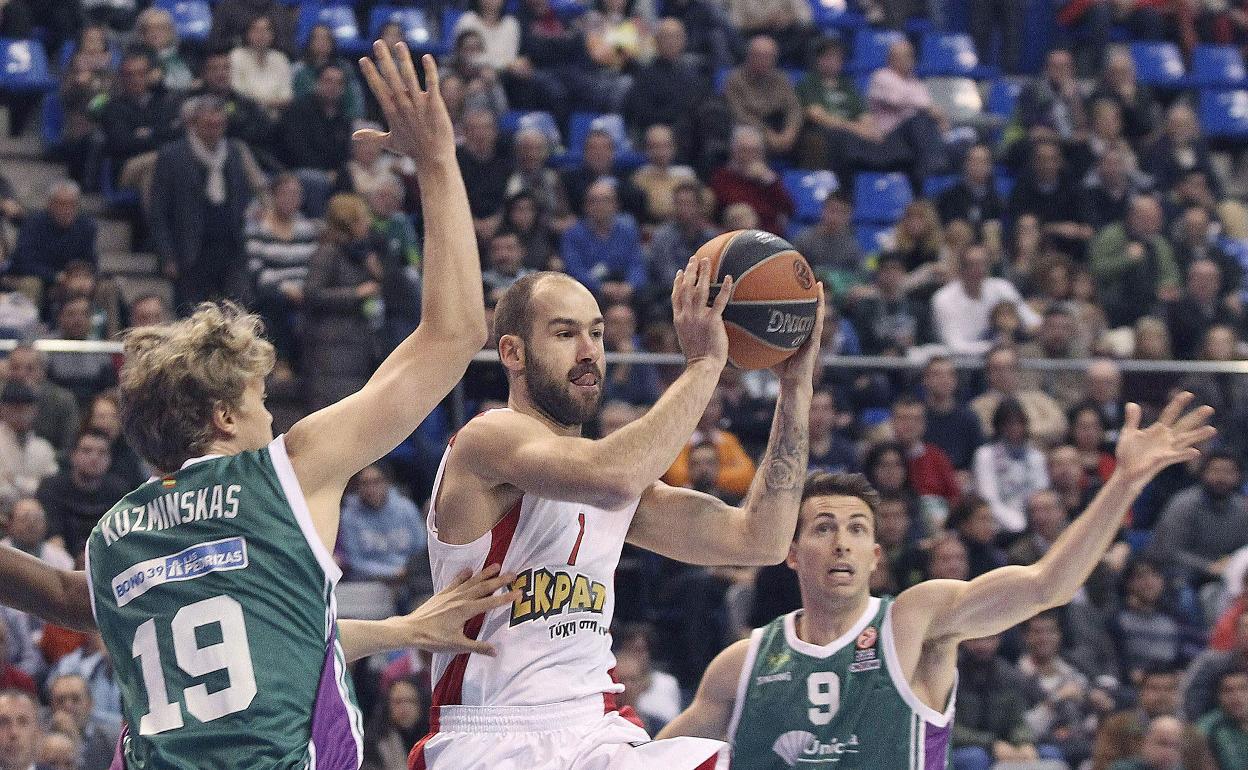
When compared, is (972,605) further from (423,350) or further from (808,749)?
(423,350)

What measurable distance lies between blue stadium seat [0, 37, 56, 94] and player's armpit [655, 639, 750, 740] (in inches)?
344

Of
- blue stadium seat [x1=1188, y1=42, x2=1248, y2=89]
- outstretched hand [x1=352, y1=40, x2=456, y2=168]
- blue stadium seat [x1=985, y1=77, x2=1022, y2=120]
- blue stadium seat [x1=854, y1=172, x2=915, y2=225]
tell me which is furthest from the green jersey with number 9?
blue stadium seat [x1=1188, y1=42, x2=1248, y2=89]

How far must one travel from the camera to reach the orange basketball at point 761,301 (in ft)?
16.6

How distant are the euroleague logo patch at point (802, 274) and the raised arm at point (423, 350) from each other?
1463 millimetres

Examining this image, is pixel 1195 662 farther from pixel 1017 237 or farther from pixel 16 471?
pixel 16 471

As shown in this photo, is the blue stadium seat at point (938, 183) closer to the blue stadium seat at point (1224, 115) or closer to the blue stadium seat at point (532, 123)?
the blue stadium seat at point (1224, 115)

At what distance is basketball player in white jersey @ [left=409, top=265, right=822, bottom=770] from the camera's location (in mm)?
4520

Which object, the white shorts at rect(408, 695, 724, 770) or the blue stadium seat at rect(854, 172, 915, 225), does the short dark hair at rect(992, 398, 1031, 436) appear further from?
the white shorts at rect(408, 695, 724, 770)

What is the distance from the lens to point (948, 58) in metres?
17.8

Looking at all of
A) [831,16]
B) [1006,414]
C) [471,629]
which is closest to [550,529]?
[471,629]

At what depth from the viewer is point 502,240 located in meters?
11.8

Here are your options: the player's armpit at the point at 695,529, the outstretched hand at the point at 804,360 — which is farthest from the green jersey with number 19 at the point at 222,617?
the outstretched hand at the point at 804,360

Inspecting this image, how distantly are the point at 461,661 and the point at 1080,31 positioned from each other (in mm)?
14853

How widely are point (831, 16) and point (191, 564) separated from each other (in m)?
14.2
